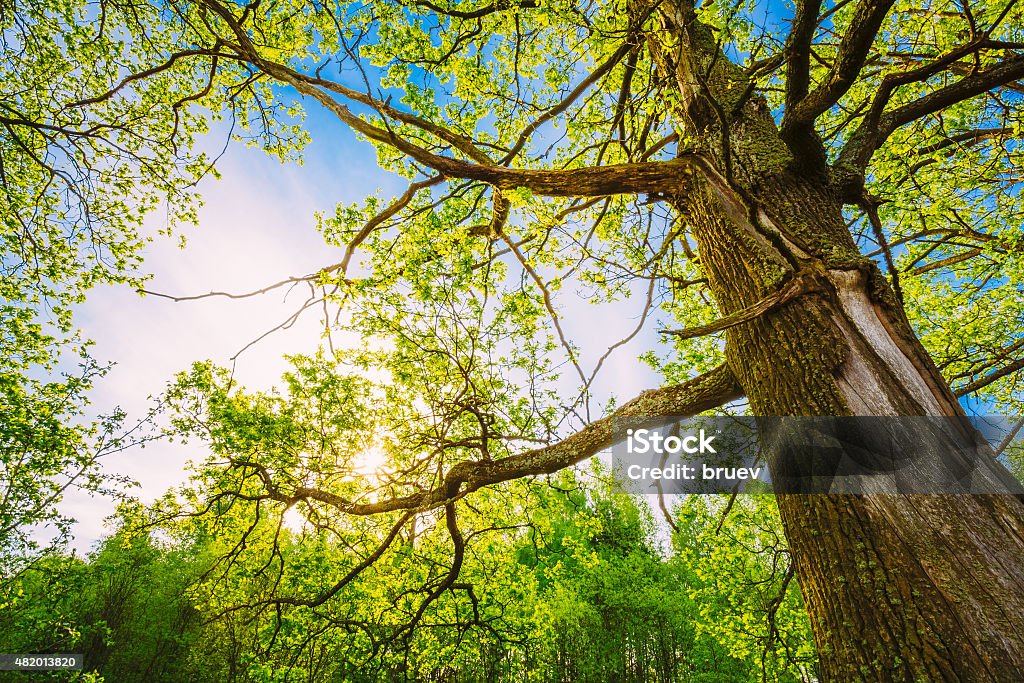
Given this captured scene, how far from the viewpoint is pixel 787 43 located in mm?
2305

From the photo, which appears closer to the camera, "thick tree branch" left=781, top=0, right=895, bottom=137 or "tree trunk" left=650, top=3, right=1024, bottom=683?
"tree trunk" left=650, top=3, right=1024, bottom=683

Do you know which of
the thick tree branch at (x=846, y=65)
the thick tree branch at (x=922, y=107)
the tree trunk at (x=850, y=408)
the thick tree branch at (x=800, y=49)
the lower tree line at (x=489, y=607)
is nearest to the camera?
the tree trunk at (x=850, y=408)

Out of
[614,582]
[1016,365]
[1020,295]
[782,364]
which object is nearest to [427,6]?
[782,364]

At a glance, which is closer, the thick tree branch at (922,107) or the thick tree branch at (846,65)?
the thick tree branch at (846,65)

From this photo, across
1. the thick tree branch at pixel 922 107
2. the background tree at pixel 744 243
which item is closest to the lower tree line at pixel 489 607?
the background tree at pixel 744 243

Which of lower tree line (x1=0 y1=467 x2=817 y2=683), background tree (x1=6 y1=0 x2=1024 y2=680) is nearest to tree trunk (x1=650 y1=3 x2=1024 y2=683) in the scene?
background tree (x1=6 y1=0 x2=1024 y2=680)

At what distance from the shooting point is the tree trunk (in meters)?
1.34

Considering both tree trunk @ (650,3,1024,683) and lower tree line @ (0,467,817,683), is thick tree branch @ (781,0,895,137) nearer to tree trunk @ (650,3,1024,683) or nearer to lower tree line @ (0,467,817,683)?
tree trunk @ (650,3,1024,683)

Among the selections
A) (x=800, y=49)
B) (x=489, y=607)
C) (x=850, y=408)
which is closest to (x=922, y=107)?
(x=800, y=49)

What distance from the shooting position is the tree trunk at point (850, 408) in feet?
4.38

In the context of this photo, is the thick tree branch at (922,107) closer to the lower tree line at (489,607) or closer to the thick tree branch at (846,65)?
the thick tree branch at (846,65)

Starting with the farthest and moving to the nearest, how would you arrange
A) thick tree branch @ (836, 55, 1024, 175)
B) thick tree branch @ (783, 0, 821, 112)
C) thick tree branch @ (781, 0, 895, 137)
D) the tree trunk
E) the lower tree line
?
the lower tree line → thick tree branch @ (836, 55, 1024, 175) → thick tree branch @ (783, 0, 821, 112) → thick tree branch @ (781, 0, 895, 137) → the tree trunk

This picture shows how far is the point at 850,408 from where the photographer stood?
1.81m

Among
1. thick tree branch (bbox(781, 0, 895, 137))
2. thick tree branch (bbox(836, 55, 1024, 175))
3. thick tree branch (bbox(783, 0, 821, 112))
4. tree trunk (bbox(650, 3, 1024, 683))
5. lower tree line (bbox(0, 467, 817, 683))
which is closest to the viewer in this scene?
tree trunk (bbox(650, 3, 1024, 683))
